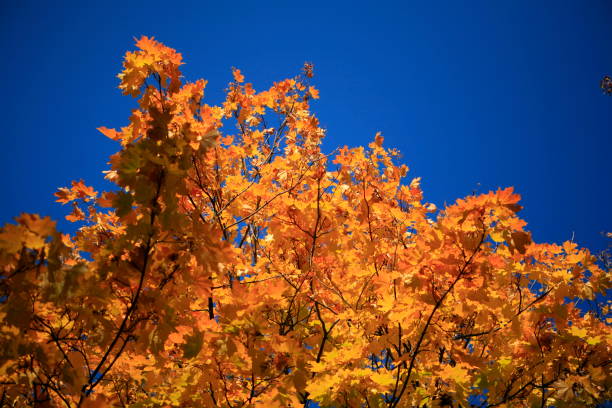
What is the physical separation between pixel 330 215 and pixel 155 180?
7.00ft

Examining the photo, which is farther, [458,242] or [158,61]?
[158,61]

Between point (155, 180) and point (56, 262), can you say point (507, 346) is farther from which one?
point (56, 262)

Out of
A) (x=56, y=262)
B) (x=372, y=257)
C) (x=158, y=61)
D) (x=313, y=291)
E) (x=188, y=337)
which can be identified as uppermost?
(x=158, y=61)

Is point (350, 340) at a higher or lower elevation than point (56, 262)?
higher

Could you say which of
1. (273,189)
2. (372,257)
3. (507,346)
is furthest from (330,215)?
(507,346)

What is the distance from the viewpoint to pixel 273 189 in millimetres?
4477

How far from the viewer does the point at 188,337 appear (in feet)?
6.32

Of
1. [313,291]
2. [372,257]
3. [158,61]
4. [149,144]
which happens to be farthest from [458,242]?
[158,61]

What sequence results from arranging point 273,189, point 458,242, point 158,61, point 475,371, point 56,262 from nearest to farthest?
point 56,262
point 458,242
point 158,61
point 475,371
point 273,189

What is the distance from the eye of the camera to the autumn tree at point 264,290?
175 cm

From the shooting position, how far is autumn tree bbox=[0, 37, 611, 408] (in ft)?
5.73

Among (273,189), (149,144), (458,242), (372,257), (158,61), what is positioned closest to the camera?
(149,144)

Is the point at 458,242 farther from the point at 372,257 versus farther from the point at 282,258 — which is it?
the point at 282,258

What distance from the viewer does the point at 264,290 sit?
2.55 meters
